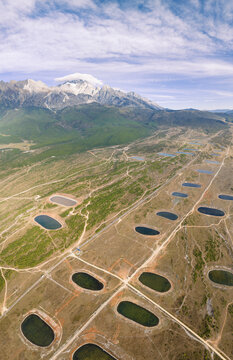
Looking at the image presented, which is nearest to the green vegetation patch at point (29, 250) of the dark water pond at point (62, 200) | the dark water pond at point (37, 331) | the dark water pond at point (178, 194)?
the dark water pond at point (37, 331)

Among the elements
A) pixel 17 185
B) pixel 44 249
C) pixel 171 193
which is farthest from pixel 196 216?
pixel 17 185

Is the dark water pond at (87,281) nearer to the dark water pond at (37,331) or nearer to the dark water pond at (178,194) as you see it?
the dark water pond at (37,331)

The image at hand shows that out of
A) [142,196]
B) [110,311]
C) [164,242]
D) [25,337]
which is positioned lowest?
[25,337]

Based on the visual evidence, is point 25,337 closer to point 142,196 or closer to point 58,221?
point 58,221

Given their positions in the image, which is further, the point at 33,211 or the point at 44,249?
the point at 33,211

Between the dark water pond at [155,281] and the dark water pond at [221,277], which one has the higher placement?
the dark water pond at [221,277]

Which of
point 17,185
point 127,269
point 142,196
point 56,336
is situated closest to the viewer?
point 56,336

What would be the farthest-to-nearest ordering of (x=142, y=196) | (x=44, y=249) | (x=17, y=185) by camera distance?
(x=17, y=185)
(x=142, y=196)
(x=44, y=249)
